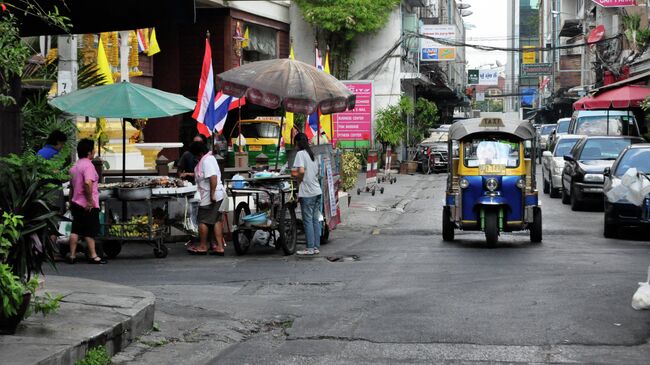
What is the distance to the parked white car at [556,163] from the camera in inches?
1096

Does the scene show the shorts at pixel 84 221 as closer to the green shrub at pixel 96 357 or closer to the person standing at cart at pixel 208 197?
the person standing at cart at pixel 208 197

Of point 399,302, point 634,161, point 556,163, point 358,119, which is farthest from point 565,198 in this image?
point 399,302

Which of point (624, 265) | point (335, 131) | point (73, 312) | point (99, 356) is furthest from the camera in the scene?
point (335, 131)

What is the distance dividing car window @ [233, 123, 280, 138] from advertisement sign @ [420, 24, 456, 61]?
1758 centimetres

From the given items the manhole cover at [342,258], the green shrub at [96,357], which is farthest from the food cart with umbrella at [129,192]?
the green shrub at [96,357]

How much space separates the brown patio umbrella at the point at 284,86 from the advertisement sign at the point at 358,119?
1151 centimetres

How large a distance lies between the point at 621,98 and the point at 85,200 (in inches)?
872

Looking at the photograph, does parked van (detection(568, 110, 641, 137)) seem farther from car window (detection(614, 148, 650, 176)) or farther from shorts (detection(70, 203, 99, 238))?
shorts (detection(70, 203, 99, 238))

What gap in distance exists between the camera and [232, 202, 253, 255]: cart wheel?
15.7m

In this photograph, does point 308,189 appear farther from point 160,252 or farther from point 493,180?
point 493,180

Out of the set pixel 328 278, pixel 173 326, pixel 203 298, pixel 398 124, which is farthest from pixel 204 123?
pixel 398 124

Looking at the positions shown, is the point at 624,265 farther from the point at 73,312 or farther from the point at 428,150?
the point at 428,150

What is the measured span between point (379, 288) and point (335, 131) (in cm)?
1783

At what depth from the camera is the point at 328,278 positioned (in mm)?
12953
